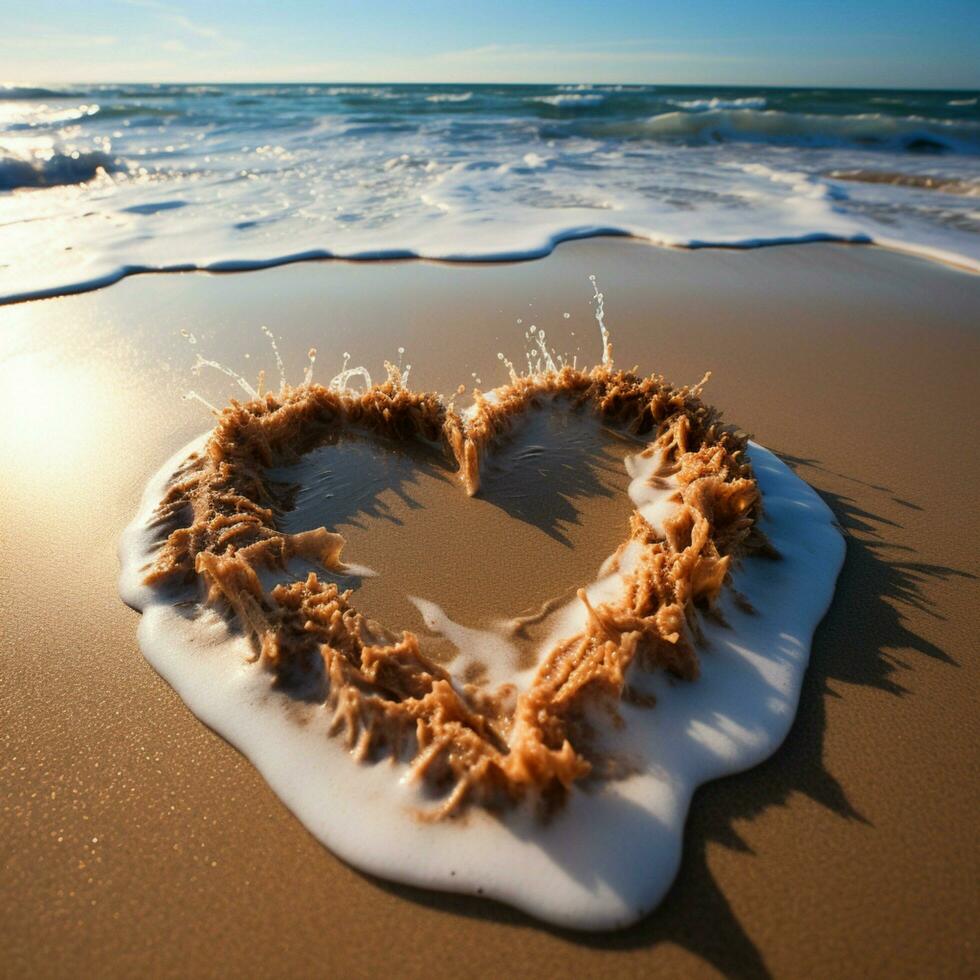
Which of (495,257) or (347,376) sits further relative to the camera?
(495,257)

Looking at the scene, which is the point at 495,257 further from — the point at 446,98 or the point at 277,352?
the point at 446,98

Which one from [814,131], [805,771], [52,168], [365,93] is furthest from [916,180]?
[365,93]

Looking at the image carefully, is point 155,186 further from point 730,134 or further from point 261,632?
point 730,134

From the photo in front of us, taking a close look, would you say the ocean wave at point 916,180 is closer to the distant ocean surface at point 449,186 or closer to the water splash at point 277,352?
the distant ocean surface at point 449,186

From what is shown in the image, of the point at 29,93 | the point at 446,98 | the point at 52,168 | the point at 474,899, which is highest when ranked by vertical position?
the point at 474,899

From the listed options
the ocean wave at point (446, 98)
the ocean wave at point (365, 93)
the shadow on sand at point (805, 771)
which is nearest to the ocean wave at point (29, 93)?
the ocean wave at point (365, 93)

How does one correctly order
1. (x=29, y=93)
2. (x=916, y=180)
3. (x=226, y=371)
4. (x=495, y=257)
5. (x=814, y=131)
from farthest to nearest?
(x=29, y=93) → (x=814, y=131) → (x=916, y=180) → (x=495, y=257) → (x=226, y=371)
